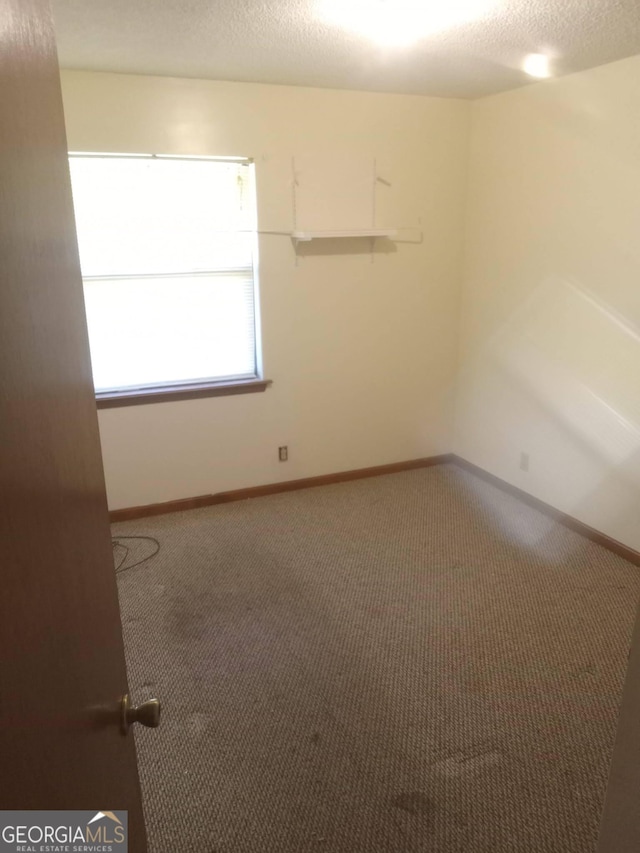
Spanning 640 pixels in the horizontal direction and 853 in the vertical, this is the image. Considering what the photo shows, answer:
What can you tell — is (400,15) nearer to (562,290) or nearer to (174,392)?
(562,290)

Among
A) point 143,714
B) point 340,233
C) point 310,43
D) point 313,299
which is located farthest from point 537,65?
point 143,714

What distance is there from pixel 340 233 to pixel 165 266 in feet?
3.34

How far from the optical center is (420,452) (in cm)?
423

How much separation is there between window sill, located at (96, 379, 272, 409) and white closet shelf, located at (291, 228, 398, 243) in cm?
87

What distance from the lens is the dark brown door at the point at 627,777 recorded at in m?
0.82

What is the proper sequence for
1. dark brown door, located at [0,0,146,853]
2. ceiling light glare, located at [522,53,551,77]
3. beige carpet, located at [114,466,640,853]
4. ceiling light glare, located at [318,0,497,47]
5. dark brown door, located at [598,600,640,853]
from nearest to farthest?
1. dark brown door, located at [0,0,146,853]
2. dark brown door, located at [598,600,640,853]
3. beige carpet, located at [114,466,640,853]
4. ceiling light glare, located at [318,0,497,47]
5. ceiling light glare, located at [522,53,551,77]

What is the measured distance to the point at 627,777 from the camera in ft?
2.76

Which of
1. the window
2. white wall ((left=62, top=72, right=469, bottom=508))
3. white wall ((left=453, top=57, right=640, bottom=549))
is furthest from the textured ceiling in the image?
the window

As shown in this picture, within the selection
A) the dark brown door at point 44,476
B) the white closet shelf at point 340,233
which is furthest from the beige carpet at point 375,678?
the white closet shelf at point 340,233

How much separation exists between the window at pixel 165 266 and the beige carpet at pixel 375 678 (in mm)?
966

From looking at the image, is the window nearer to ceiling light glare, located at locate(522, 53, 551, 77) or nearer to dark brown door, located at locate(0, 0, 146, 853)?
ceiling light glare, located at locate(522, 53, 551, 77)

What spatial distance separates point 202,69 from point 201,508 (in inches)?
94.0

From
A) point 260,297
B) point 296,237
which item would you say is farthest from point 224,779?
point 296,237

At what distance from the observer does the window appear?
10.1 ft
